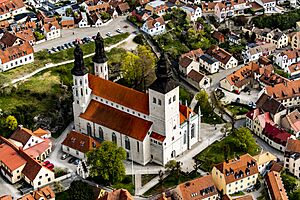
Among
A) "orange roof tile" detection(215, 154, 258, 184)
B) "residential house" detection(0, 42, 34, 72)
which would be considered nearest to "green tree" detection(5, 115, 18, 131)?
"residential house" detection(0, 42, 34, 72)

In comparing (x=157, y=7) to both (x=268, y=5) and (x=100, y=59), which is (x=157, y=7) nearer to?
(x=268, y=5)

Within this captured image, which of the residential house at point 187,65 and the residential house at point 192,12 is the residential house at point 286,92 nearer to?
the residential house at point 187,65

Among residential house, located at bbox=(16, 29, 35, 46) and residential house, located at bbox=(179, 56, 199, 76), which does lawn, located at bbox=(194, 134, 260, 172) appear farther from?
residential house, located at bbox=(16, 29, 35, 46)

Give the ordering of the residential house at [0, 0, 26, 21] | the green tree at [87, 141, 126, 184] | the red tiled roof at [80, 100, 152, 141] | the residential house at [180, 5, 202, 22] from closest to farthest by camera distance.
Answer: the green tree at [87, 141, 126, 184], the red tiled roof at [80, 100, 152, 141], the residential house at [0, 0, 26, 21], the residential house at [180, 5, 202, 22]

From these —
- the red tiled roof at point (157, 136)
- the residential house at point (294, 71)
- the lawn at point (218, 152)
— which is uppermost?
the red tiled roof at point (157, 136)

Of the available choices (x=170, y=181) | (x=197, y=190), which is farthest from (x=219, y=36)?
(x=197, y=190)

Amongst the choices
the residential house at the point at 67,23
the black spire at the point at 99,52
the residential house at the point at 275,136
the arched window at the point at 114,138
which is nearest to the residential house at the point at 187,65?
the black spire at the point at 99,52
